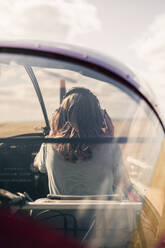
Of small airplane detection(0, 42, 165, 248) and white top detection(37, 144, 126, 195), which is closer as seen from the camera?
small airplane detection(0, 42, 165, 248)

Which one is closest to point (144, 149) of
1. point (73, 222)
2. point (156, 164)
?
point (156, 164)

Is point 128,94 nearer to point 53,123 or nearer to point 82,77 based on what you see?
point 82,77

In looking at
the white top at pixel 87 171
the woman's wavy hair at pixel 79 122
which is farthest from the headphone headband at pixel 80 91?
the white top at pixel 87 171

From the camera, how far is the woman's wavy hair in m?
1.55

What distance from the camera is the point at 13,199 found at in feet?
4.41

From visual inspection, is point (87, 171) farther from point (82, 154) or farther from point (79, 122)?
point (79, 122)

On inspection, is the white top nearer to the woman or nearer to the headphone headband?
the woman

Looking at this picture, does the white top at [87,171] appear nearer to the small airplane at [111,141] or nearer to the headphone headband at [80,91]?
the small airplane at [111,141]

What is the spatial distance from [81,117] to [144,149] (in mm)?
468

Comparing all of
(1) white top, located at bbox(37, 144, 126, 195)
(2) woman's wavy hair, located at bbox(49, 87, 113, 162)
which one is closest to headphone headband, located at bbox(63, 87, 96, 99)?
(2) woman's wavy hair, located at bbox(49, 87, 113, 162)

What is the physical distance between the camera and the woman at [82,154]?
1.56 m

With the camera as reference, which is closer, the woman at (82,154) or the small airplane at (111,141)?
the small airplane at (111,141)

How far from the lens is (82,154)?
5.79 feet

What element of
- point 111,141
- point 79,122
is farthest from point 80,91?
point 111,141
